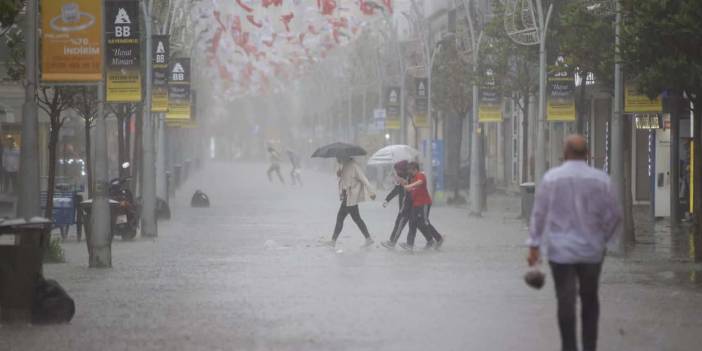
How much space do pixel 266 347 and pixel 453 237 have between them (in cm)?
1742

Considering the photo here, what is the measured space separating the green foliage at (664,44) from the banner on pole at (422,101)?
29411 mm

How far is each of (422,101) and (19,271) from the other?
1520 inches

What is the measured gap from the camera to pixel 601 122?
164 feet

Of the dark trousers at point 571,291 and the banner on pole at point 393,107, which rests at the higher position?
the banner on pole at point 393,107

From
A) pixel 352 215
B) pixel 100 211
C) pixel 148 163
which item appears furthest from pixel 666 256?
pixel 148 163

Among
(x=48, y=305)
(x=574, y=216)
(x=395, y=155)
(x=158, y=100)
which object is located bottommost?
(x=48, y=305)

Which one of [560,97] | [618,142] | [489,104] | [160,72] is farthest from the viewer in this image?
[489,104]

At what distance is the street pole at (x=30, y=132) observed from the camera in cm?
1880

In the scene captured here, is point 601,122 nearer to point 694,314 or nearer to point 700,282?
point 700,282

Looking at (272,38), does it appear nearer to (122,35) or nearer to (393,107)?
(393,107)

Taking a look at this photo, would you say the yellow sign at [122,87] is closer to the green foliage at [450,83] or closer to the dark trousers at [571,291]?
the dark trousers at [571,291]

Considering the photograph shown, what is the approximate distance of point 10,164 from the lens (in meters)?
45.7

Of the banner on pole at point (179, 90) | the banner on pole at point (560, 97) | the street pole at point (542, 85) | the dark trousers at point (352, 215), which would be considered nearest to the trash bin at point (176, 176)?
the banner on pole at point (179, 90)

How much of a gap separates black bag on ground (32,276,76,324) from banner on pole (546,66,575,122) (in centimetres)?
1757
